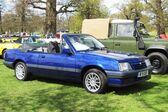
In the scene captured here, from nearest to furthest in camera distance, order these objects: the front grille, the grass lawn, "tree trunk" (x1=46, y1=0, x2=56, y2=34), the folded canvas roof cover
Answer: the grass lawn, the front grille, the folded canvas roof cover, "tree trunk" (x1=46, y1=0, x2=56, y2=34)

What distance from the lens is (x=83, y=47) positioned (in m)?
9.25

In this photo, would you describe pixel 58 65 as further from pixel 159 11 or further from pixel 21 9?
pixel 159 11

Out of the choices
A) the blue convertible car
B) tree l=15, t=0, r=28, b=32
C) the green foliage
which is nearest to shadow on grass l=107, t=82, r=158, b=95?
the blue convertible car

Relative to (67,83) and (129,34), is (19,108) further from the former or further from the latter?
(129,34)

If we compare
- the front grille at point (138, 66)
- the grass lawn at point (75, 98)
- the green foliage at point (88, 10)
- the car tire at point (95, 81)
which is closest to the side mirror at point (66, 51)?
the car tire at point (95, 81)

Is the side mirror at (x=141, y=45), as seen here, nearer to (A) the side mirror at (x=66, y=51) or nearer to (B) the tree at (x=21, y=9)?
(A) the side mirror at (x=66, y=51)

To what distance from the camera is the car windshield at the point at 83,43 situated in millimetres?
9227

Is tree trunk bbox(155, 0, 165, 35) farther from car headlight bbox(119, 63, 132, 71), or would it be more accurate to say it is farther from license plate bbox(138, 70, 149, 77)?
car headlight bbox(119, 63, 132, 71)

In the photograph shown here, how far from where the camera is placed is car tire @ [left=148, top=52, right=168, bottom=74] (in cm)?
1179

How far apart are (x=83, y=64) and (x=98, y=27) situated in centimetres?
664

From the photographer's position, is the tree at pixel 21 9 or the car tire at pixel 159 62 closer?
the car tire at pixel 159 62

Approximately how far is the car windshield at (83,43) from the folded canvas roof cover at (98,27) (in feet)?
14.9

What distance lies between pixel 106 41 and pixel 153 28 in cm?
3458

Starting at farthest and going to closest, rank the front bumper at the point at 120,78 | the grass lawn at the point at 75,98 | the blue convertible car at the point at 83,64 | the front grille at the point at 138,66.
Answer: the front grille at the point at 138,66 < the blue convertible car at the point at 83,64 < the front bumper at the point at 120,78 < the grass lawn at the point at 75,98
